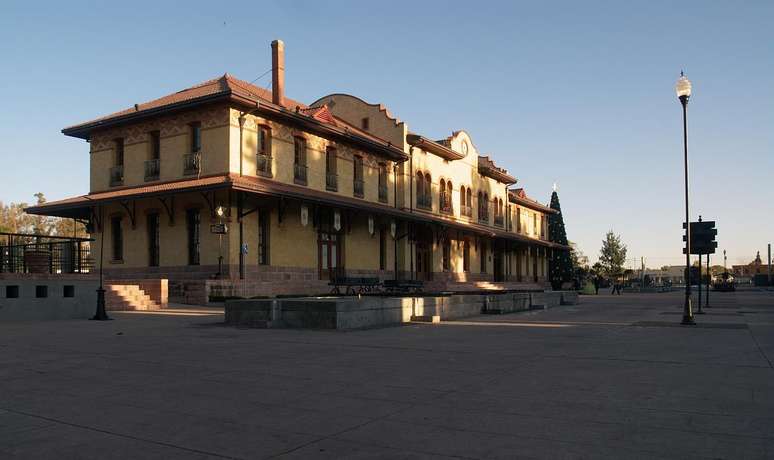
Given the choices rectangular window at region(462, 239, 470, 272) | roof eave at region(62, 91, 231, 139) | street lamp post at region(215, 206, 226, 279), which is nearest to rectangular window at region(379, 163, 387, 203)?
rectangular window at region(462, 239, 470, 272)

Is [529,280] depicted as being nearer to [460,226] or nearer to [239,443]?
[460,226]

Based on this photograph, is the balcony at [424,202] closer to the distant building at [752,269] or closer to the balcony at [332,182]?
the balcony at [332,182]

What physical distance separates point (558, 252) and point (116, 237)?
4892 cm

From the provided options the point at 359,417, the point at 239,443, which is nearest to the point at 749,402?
the point at 359,417

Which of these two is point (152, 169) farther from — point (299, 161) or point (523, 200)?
point (523, 200)

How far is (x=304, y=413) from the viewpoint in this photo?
572cm

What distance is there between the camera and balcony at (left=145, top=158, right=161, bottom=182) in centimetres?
2823

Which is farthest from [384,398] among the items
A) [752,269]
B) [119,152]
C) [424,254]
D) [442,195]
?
[752,269]

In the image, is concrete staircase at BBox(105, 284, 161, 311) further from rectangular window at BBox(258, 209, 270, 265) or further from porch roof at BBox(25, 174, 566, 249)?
rectangular window at BBox(258, 209, 270, 265)

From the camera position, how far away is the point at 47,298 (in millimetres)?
17844

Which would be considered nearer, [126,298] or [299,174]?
[126,298]

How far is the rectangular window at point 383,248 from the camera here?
3588 centimetres

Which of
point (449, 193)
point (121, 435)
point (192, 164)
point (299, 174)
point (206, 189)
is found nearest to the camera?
→ point (121, 435)

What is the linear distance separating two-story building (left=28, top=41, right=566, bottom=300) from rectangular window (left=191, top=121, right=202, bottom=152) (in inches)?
2.4
